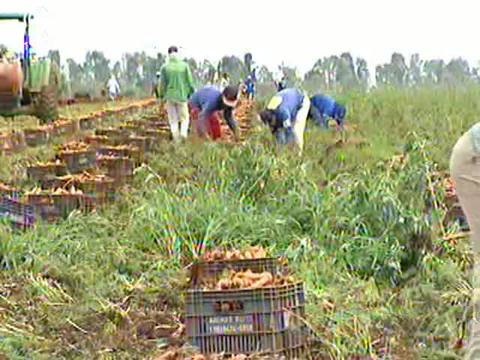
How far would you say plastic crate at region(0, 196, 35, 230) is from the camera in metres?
5.91

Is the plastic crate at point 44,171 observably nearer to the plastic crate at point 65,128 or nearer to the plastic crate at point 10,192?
the plastic crate at point 10,192

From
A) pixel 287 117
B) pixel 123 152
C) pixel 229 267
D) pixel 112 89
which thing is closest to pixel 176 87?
pixel 287 117

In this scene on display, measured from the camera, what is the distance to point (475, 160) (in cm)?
257

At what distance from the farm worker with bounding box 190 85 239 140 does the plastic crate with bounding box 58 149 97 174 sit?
2.09 m

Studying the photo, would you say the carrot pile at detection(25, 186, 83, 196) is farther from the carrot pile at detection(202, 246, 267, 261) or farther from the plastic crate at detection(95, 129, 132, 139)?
the plastic crate at detection(95, 129, 132, 139)

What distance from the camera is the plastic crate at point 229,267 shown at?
4.05m

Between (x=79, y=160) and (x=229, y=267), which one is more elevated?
(x=79, y=160)

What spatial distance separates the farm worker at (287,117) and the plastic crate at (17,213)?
309 cm

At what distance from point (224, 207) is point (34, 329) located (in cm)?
159

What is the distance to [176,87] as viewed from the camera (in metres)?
10.0

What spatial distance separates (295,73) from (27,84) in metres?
7.74

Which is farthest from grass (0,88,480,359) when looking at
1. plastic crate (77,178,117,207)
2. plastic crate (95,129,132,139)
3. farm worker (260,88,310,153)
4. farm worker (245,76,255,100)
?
farm worker (245,76,255,100)

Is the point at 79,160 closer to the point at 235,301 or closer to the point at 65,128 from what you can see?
the point at 235,301

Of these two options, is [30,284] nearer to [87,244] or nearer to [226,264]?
[87,244]
